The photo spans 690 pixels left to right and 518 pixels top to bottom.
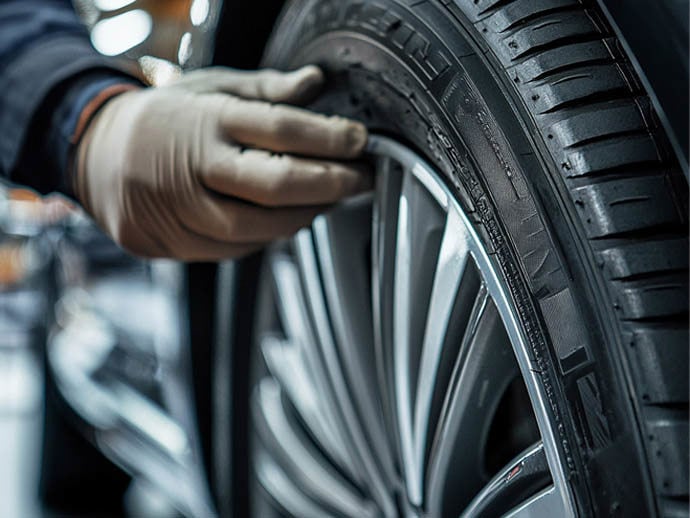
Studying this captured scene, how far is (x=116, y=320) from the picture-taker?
1.61 metres

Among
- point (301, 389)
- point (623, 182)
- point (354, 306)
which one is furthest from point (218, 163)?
point (623, 182)

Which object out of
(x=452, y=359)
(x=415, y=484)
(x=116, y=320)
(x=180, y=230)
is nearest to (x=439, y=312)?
(x=452, y=359)

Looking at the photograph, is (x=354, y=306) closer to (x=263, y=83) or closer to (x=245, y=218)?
(x=245, y=218)

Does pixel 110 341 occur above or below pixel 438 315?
below

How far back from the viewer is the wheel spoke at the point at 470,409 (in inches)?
24.1

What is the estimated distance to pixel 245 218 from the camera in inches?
32.6

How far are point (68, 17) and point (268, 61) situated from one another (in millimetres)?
393

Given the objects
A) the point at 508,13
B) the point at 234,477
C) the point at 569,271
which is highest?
the point at 508,13

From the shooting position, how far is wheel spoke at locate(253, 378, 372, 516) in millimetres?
945

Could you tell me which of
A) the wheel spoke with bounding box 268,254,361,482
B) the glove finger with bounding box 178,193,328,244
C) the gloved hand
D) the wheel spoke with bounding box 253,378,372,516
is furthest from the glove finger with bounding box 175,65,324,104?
the wheel spoke with bounding box 253,378,372,516

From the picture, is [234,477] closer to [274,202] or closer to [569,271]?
[274,202]

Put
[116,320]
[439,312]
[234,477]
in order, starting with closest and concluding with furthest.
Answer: [439,312] → [234,477] → [116,320]

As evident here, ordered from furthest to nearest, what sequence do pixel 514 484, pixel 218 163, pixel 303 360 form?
pixel 303 360
pixel 218 163
pixel 514 484

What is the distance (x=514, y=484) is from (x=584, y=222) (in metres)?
0.21
